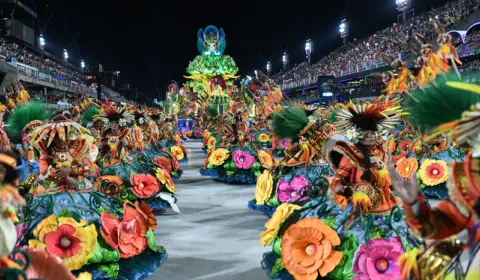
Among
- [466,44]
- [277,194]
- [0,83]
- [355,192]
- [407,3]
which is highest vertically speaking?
[407,3]

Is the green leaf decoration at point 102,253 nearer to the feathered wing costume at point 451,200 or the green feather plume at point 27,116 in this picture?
the green feather plume at point 27,116

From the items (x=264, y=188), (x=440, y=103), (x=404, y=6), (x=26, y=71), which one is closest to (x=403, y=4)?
(x=404, y=6)

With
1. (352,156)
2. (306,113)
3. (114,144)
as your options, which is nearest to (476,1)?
(306,113)

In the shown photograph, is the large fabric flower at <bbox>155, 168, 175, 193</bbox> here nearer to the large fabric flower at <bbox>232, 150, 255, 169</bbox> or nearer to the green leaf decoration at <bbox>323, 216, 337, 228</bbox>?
the large fabric flower at <bbox>232, 150, 255, 169</bbox>

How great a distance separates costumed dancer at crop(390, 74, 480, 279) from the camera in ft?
6.68

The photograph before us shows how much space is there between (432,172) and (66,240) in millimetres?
7098

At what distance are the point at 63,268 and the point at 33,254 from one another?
15 centimetres

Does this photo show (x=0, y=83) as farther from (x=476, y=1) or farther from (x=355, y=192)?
(x=476, y=1)

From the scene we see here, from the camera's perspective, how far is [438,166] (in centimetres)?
946

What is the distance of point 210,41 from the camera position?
28312 millimetres

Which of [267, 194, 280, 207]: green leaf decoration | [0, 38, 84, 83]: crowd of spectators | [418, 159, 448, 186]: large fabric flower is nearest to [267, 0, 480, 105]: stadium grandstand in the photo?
[418, 159, 448, 186]: large fabric flower

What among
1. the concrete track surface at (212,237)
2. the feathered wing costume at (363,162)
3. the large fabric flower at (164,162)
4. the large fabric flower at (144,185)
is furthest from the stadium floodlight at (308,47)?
the feathered wing costume at (363,162)

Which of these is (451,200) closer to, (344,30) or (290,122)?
(290,122)

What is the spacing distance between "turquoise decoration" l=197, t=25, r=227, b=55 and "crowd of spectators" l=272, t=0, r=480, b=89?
329 inches
